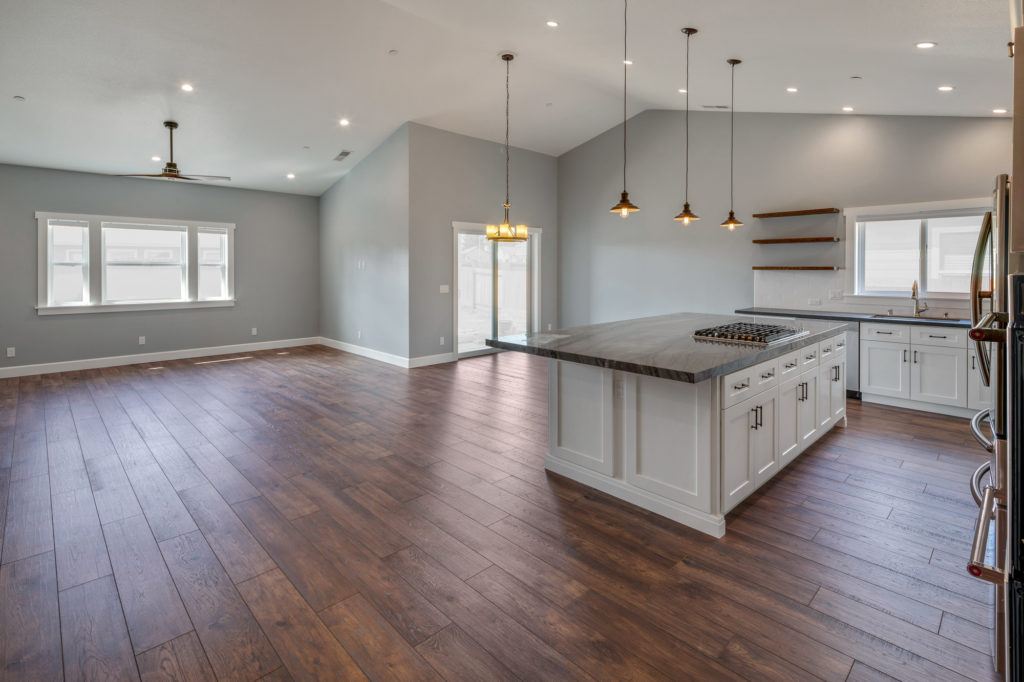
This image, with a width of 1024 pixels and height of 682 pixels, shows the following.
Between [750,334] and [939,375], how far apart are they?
2.97 meters

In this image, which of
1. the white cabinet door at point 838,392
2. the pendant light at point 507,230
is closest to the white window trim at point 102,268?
the pendant light at point 507,230

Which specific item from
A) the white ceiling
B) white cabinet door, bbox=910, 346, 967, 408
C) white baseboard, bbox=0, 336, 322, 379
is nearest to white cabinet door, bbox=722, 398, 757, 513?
the white ceiling

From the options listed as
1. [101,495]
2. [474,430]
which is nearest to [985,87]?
[474,430]

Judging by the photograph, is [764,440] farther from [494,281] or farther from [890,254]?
[494,281]

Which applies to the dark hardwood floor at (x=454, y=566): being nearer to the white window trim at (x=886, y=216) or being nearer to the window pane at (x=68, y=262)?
the white window trim at (x=886, y=216)

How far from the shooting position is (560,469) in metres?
3.42

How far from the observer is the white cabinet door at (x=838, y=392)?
4.17 m

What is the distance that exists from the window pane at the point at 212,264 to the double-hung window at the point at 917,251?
30.3 ft

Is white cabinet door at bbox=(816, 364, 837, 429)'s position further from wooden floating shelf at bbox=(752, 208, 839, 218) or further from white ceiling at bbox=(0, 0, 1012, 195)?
wooden floating shelf at bbox=(752, 208, 839, 218)

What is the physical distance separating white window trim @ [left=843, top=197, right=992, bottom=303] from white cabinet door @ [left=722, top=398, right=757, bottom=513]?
12.8 feet

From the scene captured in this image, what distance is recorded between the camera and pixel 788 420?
11.3 feet

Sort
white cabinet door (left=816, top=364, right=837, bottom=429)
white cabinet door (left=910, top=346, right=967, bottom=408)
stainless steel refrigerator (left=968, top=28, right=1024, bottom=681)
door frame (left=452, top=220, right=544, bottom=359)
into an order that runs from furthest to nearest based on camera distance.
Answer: door frame (left=452, top=220, right=544, bottom=359), white cabinet door (left=910, top=346, right=967, bottom=408), white cabinet door (left=816, top=364, right=837, bottom=429), stainless steel refrigerator (left=968, top=28, right=1024, bottom=681)

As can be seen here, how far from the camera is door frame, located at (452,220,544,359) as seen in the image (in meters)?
7.77

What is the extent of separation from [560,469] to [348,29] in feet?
14.4
